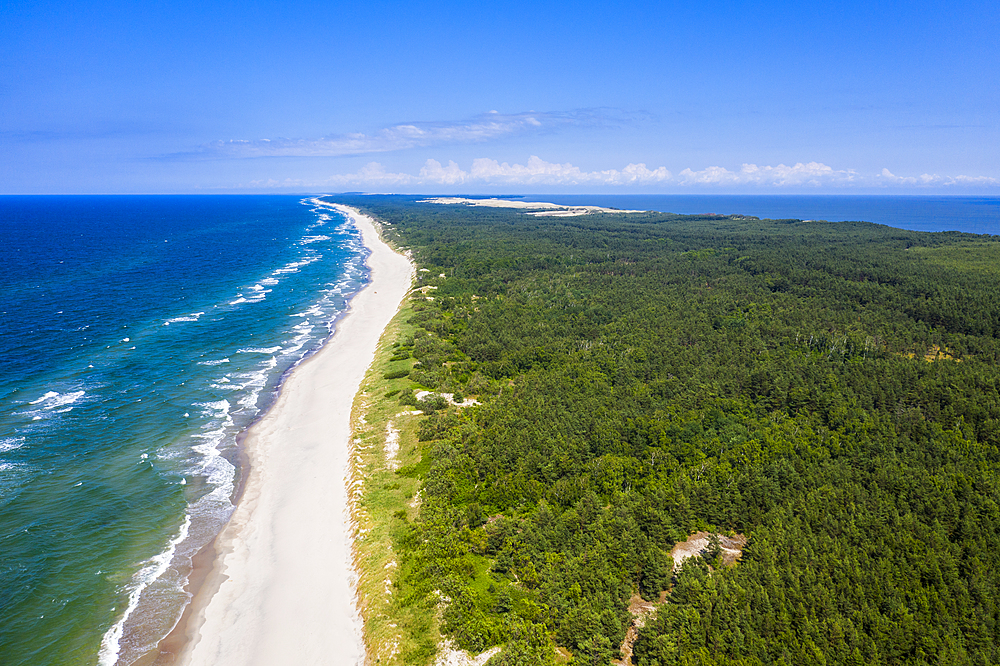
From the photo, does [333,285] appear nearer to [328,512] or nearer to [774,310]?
[328,512]

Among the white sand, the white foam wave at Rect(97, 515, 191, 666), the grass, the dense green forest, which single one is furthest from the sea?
the dense green forest

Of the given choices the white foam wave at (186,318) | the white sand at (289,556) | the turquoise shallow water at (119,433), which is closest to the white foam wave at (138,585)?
the turquoise shallow water at (119,433)

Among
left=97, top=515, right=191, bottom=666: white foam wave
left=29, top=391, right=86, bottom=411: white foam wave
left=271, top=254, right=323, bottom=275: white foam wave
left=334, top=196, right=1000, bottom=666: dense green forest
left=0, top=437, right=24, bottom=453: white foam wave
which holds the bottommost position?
left=97, top=515, right=191, bottom=666: white foam wave

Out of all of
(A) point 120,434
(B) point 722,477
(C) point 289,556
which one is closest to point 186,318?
(A) point 120,434

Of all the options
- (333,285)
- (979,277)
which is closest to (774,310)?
(979,277)

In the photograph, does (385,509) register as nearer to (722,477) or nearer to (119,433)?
(722,477)

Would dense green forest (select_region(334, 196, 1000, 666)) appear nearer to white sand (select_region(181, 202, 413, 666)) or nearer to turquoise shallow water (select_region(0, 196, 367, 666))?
white sand (select_region(181, 202, 413, 666))
